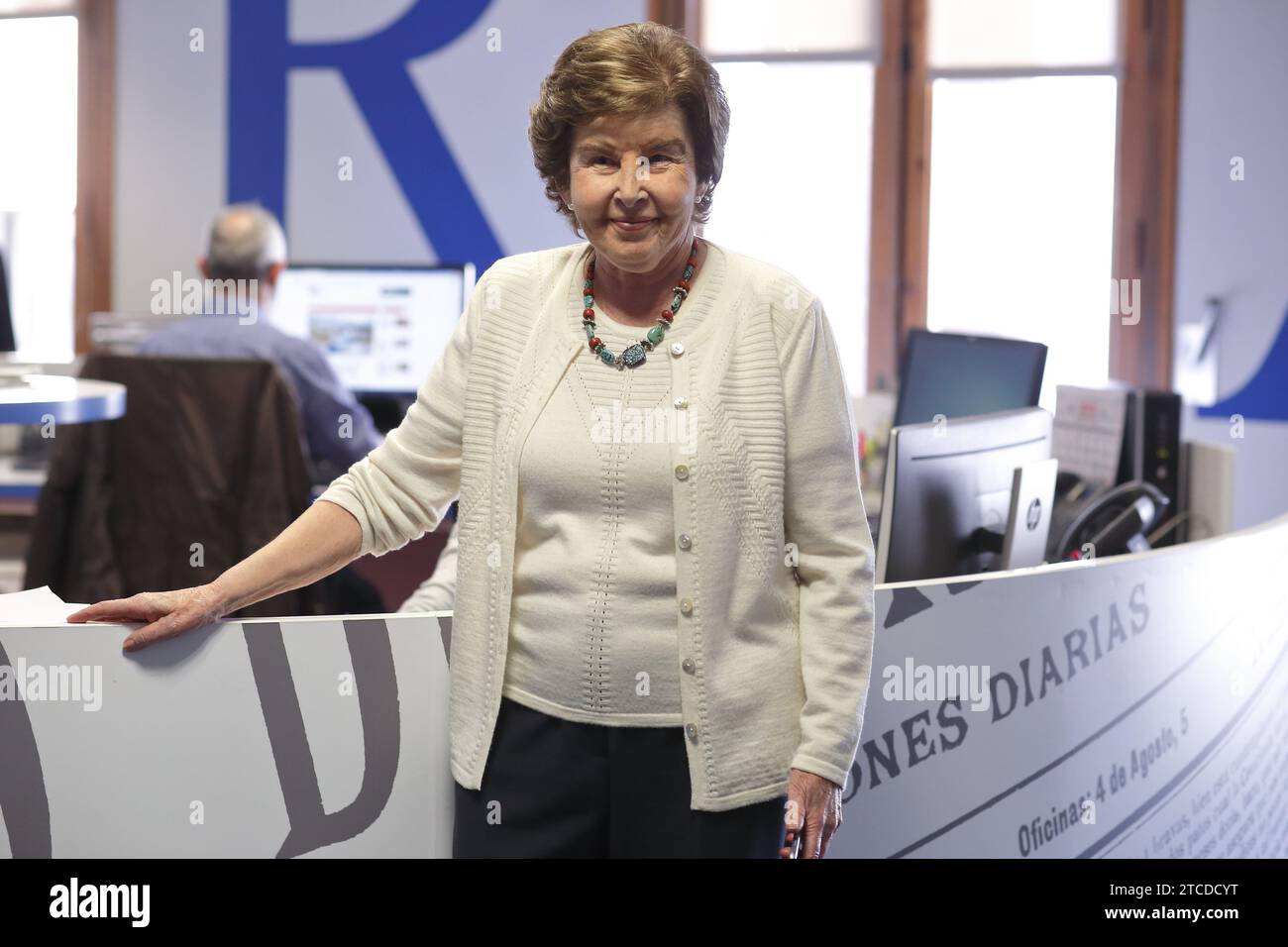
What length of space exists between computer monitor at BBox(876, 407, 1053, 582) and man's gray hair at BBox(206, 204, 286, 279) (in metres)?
2.02

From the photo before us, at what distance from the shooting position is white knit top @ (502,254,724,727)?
138 cm

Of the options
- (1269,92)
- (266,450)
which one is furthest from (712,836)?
(1269,92)

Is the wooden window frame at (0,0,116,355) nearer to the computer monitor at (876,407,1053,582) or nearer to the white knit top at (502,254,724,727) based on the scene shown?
the computer monitor at (876,407,1053,582)

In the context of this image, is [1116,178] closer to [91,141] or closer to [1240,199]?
[1240,199]

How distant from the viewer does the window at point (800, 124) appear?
5.48 meters

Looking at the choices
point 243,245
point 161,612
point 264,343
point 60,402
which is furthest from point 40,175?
point 161,612

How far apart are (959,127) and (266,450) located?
11.2ft

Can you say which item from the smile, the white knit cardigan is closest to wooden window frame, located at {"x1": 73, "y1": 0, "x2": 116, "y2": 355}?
the white knit cardigan

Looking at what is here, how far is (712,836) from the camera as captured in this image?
4.59ft

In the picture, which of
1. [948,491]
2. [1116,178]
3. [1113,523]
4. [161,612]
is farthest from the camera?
[1116,178]

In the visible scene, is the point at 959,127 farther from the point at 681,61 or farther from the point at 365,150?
the point at 681,61

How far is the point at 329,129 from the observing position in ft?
18.1

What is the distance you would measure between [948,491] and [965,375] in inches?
31.9

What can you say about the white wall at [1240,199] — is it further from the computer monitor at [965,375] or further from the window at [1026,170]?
the computer monitor at [965,375]
